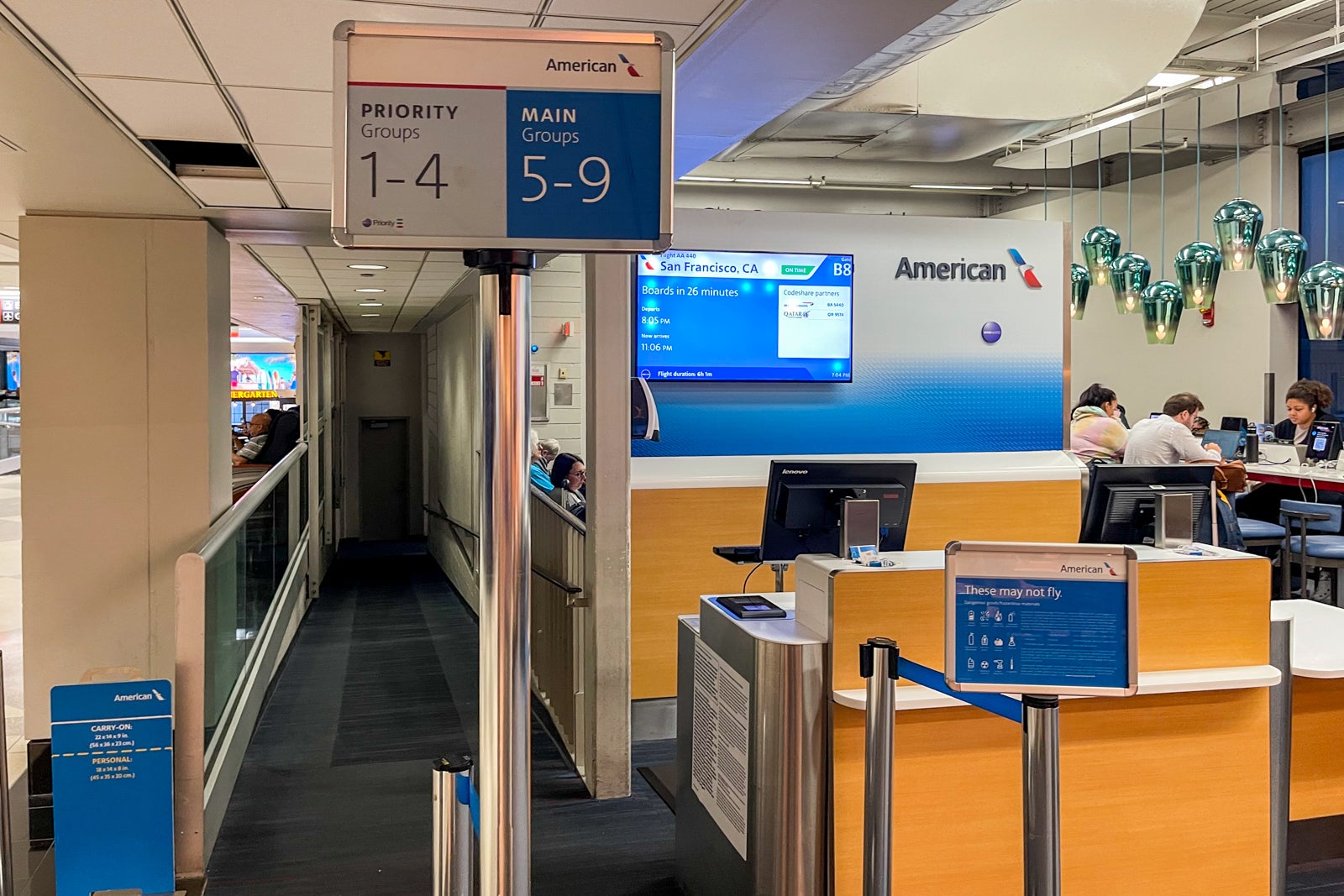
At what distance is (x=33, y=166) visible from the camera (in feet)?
12.8

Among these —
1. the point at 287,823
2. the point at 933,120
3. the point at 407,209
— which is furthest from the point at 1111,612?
the point at 933,120

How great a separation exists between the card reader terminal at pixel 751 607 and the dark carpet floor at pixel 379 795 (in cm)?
111

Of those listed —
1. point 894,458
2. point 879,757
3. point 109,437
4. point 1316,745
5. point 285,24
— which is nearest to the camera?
point 879,757

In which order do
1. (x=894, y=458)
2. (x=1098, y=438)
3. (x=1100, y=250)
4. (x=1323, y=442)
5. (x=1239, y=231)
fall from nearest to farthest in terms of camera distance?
(x=894, y=458), (x=1239, y=231), (x=1098, y=438), (x=1100, y=250), (x=1323, y=442)

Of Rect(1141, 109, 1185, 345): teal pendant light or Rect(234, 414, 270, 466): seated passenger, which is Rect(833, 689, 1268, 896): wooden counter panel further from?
Rect(234, 414, 270, 466): seated passenger

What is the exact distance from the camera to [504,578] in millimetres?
1352

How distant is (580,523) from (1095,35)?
4.13 m

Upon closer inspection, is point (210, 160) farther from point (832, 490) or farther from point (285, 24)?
point (832, 490)

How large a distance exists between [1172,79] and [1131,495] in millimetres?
5126

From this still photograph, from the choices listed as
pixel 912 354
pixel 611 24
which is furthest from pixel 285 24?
pixel 912 354

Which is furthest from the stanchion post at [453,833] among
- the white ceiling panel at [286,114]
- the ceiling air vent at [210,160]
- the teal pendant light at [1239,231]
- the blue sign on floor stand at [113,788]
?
the teal pendant light at [1239,231]

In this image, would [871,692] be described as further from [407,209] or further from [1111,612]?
[407,209]

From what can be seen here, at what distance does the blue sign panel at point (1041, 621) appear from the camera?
188 cm

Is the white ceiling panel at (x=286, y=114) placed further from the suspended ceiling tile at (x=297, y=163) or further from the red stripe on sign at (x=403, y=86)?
the red stripe on sign at (x=403, y=86)
